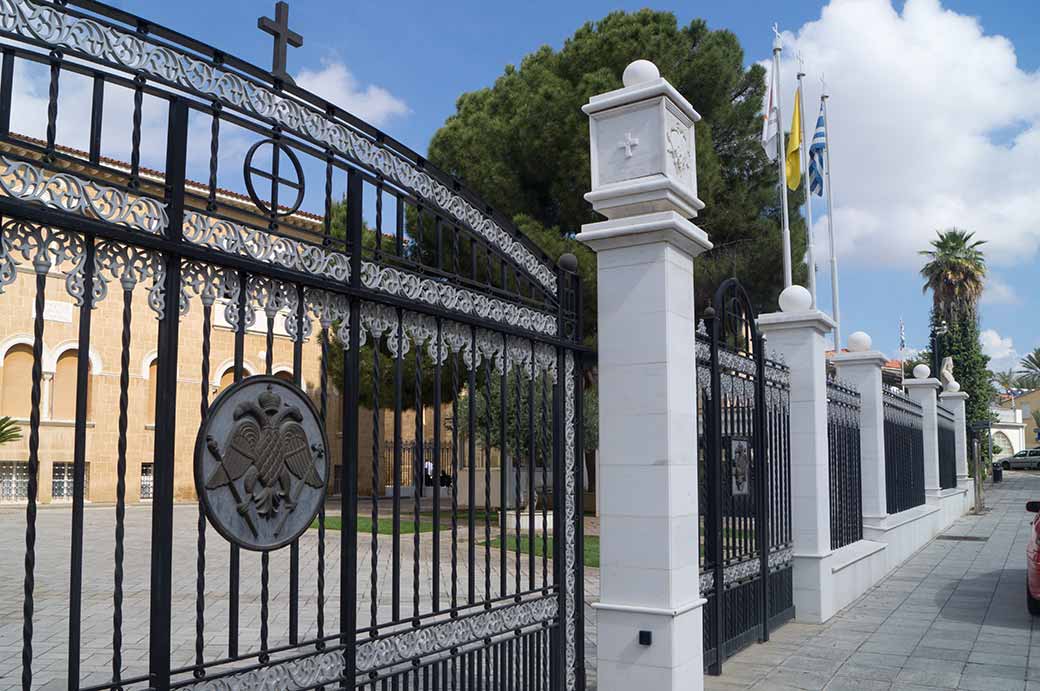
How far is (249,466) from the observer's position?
3246 mm

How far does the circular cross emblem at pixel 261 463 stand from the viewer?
10.2 feet

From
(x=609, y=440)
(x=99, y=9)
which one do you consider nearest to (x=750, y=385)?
(x=609, y=440)

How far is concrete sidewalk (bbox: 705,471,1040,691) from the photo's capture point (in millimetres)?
6637

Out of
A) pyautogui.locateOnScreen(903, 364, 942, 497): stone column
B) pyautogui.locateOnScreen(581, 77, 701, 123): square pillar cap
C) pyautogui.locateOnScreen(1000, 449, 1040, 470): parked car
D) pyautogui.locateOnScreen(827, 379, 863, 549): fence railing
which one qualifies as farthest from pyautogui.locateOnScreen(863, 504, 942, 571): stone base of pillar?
pyautogui.locateOnScreen(1000, 449, 1040, 470): parked car

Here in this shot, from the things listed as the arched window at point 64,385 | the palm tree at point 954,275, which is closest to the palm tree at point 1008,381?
the palm tree at point 954,275

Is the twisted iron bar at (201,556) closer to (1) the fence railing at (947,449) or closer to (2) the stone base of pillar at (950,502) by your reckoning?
(2) the stone base of pillar at (950,502)

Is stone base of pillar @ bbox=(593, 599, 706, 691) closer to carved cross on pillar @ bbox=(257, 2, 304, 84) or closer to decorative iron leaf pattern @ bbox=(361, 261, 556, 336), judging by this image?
decorative iron leaf pattern @ bbox=(361, 261, 556, 336)

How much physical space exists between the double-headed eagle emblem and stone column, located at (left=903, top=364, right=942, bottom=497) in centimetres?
1738

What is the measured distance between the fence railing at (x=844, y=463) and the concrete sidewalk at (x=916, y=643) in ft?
2.71

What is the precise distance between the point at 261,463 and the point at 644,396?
272cm

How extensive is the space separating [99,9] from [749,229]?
61.3 ft

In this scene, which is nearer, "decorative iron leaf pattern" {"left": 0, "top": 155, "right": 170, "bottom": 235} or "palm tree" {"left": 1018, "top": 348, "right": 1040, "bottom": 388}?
"decorative iron leaf pattern" {"left": 0, "top": 155, "right": 170, "bottom": 235}

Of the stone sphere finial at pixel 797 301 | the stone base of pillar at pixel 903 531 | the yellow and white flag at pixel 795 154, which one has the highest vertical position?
the yellow and white flag at pixel 795 154

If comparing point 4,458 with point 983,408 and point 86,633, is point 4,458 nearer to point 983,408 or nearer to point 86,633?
point 86,633
